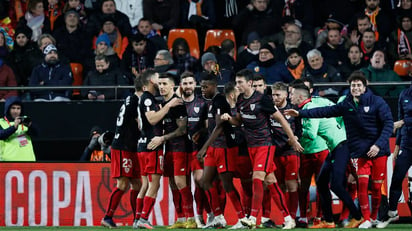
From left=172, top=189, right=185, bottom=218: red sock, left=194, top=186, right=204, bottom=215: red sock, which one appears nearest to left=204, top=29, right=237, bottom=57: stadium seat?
left=194, top=186, right=204, bottom=215: red sock

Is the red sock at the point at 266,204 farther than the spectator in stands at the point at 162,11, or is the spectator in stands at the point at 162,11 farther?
the spectator in stands at the point at 162,11

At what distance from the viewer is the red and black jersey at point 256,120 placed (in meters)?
14.4

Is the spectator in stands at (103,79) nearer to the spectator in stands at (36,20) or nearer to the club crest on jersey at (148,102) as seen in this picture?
the spectator in stands at (36,20)

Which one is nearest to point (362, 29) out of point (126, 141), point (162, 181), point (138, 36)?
point (138, 36)

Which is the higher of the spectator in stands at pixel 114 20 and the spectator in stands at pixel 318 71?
Answer: the spectator in stands at pixel 114 20

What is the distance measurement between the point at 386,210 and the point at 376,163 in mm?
1854

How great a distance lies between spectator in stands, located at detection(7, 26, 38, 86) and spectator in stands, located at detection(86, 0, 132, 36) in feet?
4.12

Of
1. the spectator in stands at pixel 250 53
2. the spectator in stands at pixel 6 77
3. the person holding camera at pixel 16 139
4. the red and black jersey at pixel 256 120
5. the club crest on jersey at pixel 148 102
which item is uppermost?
the spectator in stands at pixel 250 53

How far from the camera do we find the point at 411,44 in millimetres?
20203

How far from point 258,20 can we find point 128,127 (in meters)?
6.45

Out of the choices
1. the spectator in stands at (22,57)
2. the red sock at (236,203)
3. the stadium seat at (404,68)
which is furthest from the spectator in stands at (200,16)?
the red sock at (236,203)

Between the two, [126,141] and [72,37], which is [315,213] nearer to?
[126,141]

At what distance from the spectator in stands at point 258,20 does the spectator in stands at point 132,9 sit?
2.05 meters

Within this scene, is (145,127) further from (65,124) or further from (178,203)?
(65,124)
